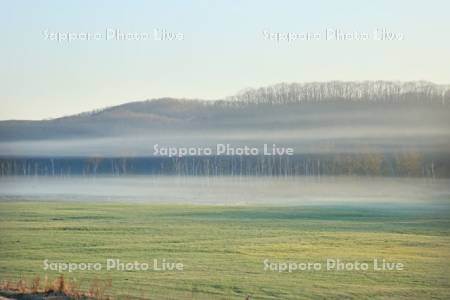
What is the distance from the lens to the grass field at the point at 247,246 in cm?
747

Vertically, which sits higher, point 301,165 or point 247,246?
point 301,165

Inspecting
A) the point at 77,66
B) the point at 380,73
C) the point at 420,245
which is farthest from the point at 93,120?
the point at 420,245

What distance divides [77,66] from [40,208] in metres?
1.34

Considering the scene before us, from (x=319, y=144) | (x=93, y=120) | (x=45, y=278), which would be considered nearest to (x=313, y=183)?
(x=319, y=144)

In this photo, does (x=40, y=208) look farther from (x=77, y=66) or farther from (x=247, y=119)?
(x=247, y=119)

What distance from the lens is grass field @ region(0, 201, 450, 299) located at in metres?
7.47

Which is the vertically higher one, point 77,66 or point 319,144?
point 77,66

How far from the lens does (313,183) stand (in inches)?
299

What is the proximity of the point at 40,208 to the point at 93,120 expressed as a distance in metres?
0.95

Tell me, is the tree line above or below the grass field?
above

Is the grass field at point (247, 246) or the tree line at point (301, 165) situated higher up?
the tree line at point (301, 165)

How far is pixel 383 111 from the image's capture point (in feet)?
24.7

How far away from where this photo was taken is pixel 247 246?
24.8 feet

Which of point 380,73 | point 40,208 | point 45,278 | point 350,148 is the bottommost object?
point 45,278
